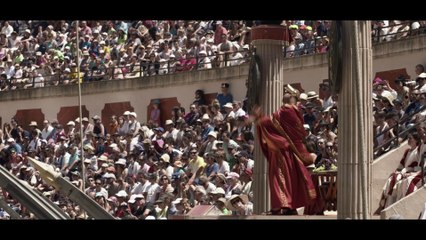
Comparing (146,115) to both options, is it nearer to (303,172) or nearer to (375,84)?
(375,84)

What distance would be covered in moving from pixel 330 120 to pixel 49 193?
7.14 m

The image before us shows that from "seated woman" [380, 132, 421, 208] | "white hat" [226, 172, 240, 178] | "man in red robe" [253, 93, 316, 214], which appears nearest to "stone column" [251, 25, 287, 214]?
"man in red robe" [253, 93, 316, 214]

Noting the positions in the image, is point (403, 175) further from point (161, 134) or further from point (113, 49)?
point (113, 49)

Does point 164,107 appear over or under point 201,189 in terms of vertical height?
over

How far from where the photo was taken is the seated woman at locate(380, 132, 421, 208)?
18719mm

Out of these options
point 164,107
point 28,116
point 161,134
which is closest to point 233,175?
point 161,134

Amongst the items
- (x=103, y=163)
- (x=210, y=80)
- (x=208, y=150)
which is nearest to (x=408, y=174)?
(x=208, y=150)

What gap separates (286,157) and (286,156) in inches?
0.8

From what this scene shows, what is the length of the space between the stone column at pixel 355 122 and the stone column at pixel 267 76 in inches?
113

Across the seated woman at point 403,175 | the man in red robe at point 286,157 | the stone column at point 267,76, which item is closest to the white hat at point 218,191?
the stone column at point 267,76

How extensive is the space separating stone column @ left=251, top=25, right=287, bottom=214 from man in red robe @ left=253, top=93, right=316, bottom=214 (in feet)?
1.70

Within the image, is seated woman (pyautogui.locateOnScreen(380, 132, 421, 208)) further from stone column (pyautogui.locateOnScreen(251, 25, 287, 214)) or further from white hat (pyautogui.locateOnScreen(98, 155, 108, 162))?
white hat (pyautogui.locateOnScreen(98, 155, 108, 162))

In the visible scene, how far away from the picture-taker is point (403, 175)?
62.0 feet

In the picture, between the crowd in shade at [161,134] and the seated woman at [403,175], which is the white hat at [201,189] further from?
the seated woman at [403,175]
